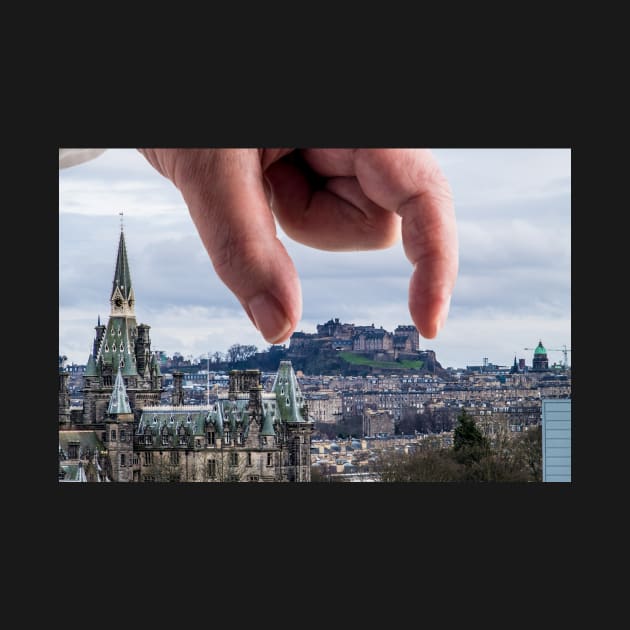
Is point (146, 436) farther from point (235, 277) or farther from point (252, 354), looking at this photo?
point (235, 277)

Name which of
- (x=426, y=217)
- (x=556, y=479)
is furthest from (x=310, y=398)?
(x=426, y=217)

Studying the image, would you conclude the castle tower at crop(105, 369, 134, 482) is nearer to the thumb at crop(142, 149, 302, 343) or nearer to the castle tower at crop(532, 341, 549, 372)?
the castle tower at crop(532, 341, 549, 372)

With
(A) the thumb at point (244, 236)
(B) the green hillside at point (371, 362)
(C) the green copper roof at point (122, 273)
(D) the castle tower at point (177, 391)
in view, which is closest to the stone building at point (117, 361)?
(C) the green copper roof at point (122, 273)

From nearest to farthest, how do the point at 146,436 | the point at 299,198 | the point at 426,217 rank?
the point at 426,217 < the point at 299,198 < the point at 146,436

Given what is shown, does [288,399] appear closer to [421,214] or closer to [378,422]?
[378,422]

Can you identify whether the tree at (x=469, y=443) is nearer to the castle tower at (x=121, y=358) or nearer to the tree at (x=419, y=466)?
the tree at (x=419, y=466)

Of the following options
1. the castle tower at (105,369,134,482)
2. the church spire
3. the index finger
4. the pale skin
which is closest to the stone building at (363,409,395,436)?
the castle tower at (105,369,134,482)

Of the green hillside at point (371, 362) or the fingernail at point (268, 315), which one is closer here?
the fingernail at point (268, 315)
